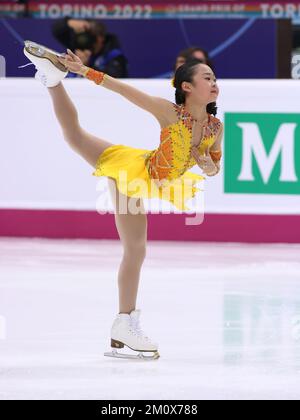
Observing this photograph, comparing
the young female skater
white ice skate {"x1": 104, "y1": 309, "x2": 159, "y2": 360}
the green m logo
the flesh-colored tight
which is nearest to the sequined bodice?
the young female skater

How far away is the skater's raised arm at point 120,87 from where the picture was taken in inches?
170

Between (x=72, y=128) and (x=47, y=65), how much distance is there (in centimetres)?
26

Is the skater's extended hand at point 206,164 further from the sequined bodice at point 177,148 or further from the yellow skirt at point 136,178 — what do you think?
the yellow skirt at point 136,178

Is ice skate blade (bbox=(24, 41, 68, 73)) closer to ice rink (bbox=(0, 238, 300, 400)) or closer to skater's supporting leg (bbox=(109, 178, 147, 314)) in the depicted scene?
skater's supporting leg (bbox=(109, 178, 147, 314))

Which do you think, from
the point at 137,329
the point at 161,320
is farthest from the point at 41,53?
the point at 161,320

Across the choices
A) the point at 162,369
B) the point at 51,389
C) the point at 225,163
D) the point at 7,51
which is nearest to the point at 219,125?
the point at 162,369

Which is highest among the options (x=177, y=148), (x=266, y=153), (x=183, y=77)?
(x=266, y=153)

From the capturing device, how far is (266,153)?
24.6ft

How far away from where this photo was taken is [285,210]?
751 cm

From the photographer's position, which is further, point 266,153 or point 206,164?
point 266,153

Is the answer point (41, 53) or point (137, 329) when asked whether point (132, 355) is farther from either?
point (41, 53)

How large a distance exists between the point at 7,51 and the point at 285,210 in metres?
2.50

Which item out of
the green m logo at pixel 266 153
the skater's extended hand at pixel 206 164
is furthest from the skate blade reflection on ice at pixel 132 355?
the green m logo at pixel 266 153

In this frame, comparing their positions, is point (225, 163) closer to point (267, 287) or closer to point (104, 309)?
point (267, 287)
